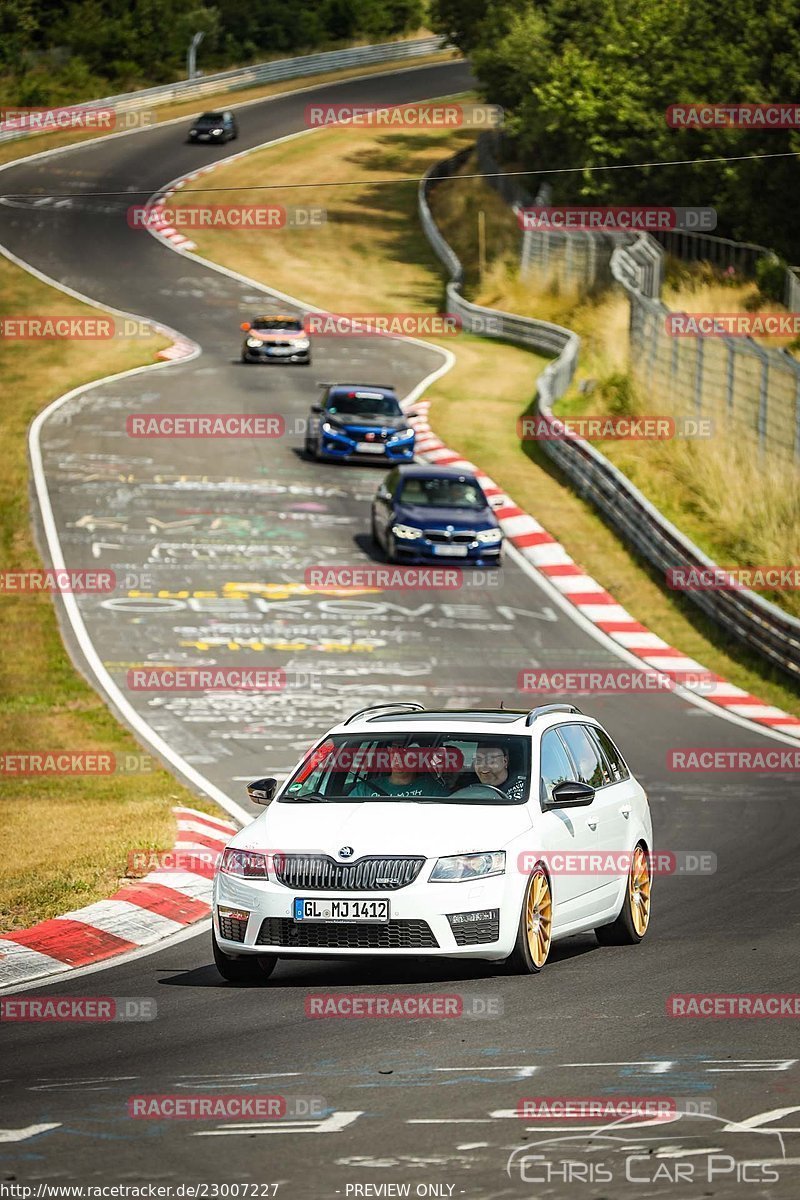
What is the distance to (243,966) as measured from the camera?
10742 millimetres

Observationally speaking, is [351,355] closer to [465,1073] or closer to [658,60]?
[658,60]

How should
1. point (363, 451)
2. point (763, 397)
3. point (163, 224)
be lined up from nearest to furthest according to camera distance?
point (763, 397)
point (363, 451)
point (163, 224)

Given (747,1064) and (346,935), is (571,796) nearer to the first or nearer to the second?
(346,935)

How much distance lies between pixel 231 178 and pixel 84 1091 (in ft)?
228

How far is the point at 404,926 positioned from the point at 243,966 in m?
1.04

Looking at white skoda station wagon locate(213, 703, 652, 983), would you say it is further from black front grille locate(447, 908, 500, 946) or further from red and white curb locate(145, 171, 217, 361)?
red and white curb locate(145, 171, 217, 361)

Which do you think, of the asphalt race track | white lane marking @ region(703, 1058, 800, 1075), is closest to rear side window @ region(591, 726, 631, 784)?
the asphalt race track

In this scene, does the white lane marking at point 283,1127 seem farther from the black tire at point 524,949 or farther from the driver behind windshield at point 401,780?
the driver behind windshield at point 401,780

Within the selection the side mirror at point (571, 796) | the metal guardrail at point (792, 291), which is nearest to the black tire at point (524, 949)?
the side mirror at point (571, 796)

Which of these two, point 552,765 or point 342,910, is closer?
point 342,910

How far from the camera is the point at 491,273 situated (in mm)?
61000

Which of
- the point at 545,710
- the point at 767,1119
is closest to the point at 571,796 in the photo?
the point at 545,710

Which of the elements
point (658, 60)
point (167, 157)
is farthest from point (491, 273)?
point (167, 157)

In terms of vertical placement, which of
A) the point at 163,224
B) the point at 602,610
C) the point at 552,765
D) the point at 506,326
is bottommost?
the point at 602,610
